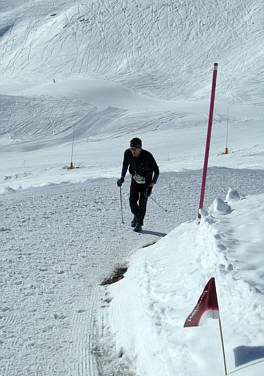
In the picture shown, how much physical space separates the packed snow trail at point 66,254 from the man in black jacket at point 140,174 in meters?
0.35

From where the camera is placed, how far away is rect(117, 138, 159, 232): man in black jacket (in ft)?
23.6

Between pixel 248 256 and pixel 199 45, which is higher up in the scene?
pixel 199 45

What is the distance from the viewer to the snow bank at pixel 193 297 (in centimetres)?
305

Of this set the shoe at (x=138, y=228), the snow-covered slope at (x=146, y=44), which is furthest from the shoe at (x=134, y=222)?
the snow-covered slope at (x=146, y=44)

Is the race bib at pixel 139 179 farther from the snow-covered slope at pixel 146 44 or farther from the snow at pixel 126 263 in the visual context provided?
the snow-covered slope at pixel 146 44

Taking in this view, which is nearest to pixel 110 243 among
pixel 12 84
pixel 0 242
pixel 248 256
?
pixel 0 242

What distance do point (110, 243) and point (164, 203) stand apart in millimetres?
2622

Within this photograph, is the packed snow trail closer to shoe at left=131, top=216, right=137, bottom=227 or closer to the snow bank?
shoe at left=131, top=216, right=137, bottom=227

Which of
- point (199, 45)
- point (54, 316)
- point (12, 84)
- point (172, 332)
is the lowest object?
point (54, 316)

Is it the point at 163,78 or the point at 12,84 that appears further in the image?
the point at 163,78

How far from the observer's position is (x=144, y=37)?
6069 centimetres

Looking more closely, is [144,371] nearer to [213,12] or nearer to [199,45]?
[199,45]

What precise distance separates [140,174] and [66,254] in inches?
79.3

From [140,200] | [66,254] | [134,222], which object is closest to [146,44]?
[140,200]
